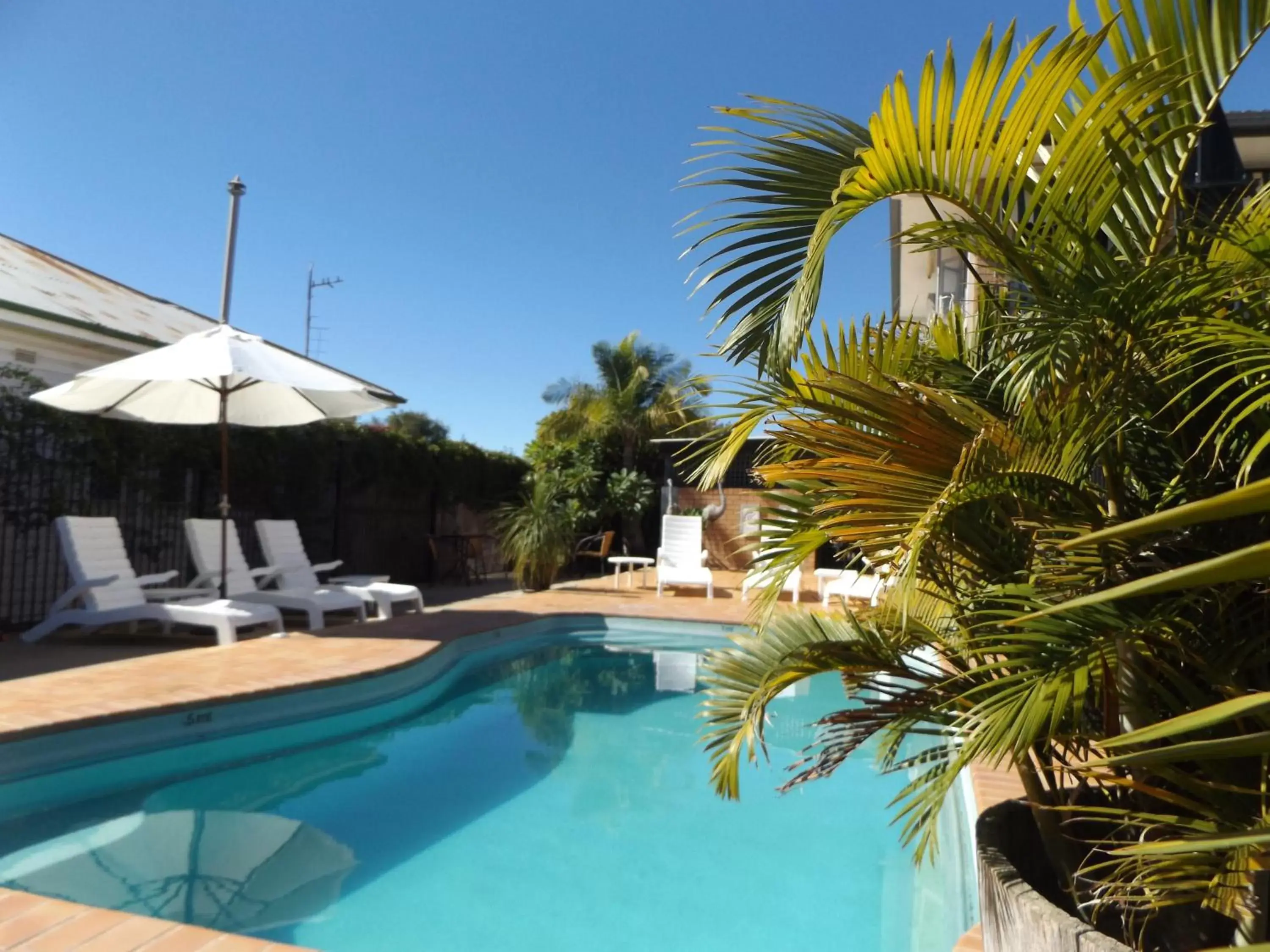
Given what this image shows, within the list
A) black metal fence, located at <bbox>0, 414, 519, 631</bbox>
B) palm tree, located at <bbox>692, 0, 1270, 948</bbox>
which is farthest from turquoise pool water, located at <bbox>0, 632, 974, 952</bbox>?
black metal fence, located at <bbox>0, 414, 519, 631</bbox>

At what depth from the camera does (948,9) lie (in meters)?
7.55

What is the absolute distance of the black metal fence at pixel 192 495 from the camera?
8.04m

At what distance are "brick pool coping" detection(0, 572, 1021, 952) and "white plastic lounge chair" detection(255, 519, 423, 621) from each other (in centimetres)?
35

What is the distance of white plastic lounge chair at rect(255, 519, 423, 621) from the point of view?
30.9 feet

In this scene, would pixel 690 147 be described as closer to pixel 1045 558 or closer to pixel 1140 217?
pixel 1140 217

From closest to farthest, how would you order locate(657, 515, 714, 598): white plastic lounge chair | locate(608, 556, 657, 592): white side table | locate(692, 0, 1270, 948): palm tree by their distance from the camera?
locate(692, 0, 1270, 948): palm tree < locate(657, 515, 714, 598): white plastic lounge chair < locate(608, 556, 657, 592): white side table

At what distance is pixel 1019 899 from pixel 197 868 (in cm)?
347

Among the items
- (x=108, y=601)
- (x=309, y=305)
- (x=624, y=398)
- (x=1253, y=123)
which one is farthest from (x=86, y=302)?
(x=309, y=305)

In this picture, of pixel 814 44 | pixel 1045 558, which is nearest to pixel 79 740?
pixel 1045 558

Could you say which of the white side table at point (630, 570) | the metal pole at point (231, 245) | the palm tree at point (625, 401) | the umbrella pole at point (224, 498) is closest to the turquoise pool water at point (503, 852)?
the umbrella pole at point (224, 498)

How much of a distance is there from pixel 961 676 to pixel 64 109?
42.7 feet

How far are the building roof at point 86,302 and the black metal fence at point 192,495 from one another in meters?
1.27

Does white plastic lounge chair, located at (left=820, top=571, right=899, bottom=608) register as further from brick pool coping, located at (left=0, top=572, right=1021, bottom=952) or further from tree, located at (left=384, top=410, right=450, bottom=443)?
tree, located at (left=384, top=410, right=450, bottom=443)

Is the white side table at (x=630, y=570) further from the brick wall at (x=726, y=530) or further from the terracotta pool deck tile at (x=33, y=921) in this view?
the terracotta pool deck tile at (x=33, y=921)
